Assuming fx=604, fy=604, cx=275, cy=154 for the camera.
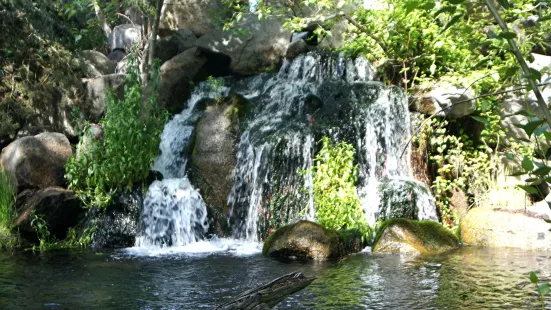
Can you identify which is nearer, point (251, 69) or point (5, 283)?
point (5, 283)

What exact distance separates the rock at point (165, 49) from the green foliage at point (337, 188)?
20.2ft

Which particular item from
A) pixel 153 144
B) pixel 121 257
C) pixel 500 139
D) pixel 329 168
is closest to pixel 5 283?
pixel 121 257

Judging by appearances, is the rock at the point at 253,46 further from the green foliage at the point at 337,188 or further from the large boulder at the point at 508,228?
the large boulder at the point at 508,228

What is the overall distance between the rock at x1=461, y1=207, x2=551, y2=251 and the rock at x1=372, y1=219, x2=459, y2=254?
0.53m

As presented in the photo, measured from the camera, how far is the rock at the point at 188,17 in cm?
1516

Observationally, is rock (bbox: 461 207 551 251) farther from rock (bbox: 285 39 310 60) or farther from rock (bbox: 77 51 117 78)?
rock (bbox: 77 51 117 78)

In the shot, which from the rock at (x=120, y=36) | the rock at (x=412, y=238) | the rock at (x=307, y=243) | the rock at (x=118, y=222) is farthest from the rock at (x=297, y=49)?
the rock at (x=120, y=36)

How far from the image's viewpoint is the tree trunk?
3103 mm

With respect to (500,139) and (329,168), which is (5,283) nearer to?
(329,168)

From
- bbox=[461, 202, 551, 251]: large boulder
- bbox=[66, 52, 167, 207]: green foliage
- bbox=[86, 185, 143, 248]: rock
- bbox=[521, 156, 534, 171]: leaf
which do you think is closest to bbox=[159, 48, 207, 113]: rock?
bbox=[66, 52, 167, 207]: green foliage

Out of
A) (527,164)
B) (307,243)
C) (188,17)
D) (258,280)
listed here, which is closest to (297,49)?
(188,17)

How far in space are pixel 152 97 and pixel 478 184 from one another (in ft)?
18.2

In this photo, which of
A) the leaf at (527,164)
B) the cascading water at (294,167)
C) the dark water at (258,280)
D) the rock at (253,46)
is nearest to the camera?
the leaf at (527,164)

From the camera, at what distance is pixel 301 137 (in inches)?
400
